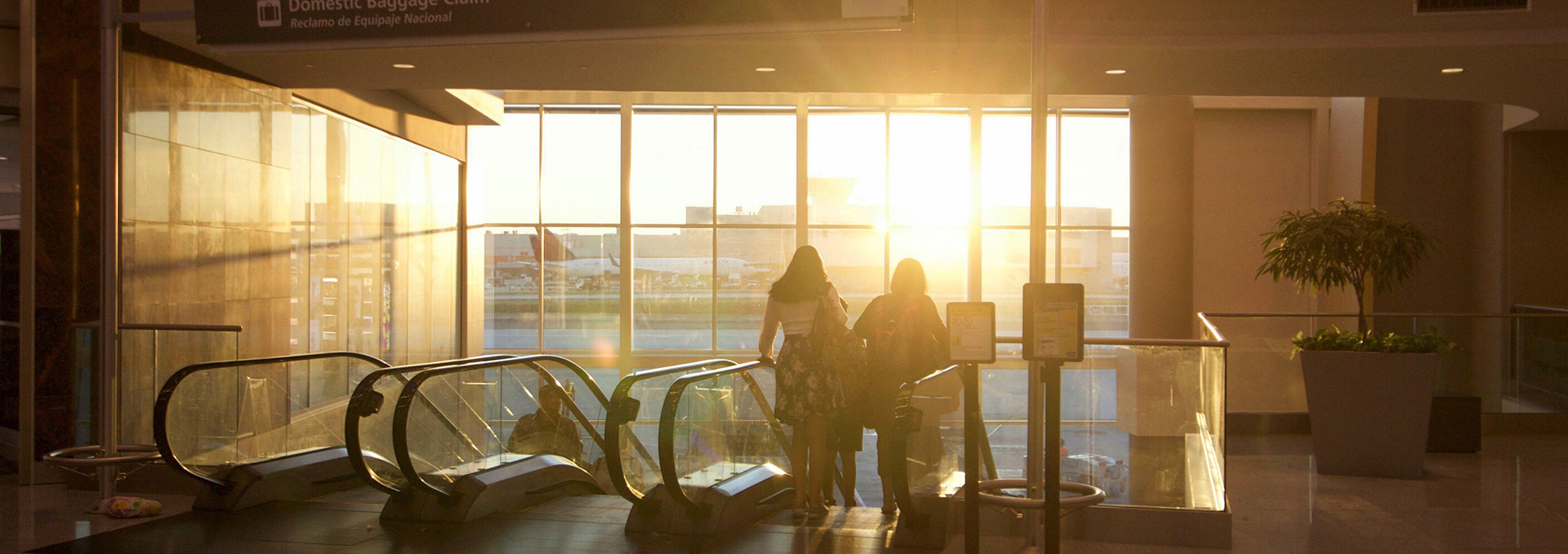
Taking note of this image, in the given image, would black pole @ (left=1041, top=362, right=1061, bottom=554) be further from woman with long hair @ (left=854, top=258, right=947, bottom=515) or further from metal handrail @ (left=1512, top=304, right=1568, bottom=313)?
metal handrail @ (left=1512, top=304, right=1568, bottom=313)

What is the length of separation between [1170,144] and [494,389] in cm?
1010

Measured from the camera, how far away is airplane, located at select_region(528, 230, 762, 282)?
632 inches

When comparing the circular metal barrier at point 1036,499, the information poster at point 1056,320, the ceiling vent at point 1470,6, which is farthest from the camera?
the ceiling vent at point 1470,6

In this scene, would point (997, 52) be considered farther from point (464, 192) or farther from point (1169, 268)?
point (464, 192)

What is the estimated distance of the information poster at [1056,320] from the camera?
13.7 feet

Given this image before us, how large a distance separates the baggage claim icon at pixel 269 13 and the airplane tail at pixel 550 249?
11099mm

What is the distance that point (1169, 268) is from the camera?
13.7 metres

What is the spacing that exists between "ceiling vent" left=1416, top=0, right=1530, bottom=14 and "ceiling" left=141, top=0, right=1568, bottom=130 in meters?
0.31

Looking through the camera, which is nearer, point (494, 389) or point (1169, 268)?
point (494, 389)

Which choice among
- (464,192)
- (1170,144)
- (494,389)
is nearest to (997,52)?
(494,389)

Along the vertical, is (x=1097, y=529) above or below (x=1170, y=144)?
below

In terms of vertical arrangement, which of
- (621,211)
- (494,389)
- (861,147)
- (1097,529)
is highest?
(861,147)

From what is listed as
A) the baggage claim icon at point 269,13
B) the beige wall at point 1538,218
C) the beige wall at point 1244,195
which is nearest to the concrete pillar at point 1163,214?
the beige wall at point 1244,195

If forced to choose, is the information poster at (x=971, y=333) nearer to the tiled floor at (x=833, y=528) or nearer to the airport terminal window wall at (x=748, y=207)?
the tiled floor at (x=833, y=528)
